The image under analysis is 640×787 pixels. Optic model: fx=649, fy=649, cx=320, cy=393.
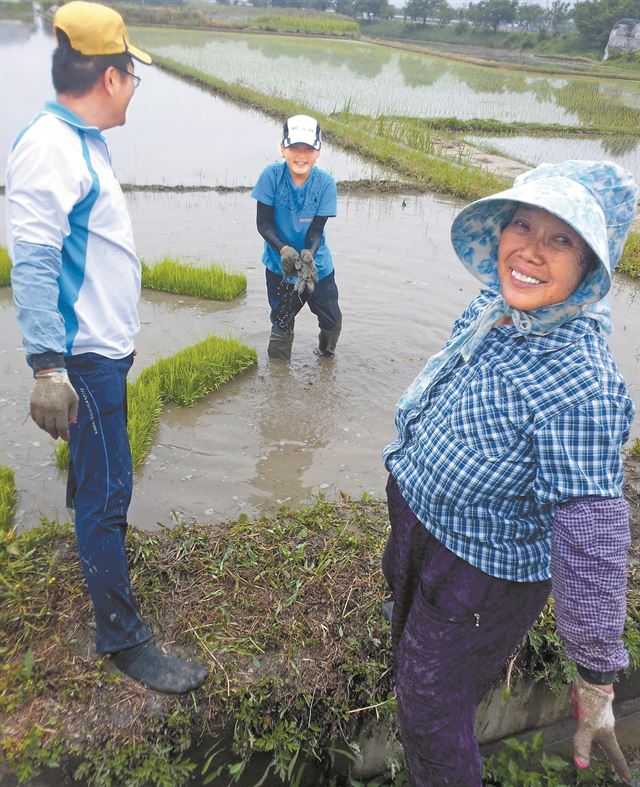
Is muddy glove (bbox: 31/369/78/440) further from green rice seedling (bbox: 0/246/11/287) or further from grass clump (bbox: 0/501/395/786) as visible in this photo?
green rice seedling (bbox: 0/246/11/287)

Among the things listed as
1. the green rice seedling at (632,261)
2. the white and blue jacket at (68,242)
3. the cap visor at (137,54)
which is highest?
the cap visor at (137,54)

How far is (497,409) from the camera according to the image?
1.47 meters

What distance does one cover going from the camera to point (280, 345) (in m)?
4.62

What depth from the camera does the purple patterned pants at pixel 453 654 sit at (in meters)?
1.61

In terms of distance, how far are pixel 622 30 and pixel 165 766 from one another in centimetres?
4468

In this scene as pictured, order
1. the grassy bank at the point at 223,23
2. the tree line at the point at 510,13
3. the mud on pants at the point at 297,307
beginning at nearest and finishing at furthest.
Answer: the mud on pants at the point at 297,307 → the grassy bank at the point at 223,23 → the tree line at the point at 510,13

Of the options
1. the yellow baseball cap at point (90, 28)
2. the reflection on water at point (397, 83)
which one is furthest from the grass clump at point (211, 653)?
the reflection on water at point (397, 83)

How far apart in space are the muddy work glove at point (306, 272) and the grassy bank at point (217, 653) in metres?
1.76

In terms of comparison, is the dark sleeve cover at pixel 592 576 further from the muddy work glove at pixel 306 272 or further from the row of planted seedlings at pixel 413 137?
the row of planted seedlings at pixel 413 137

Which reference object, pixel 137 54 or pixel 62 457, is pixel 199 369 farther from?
pixel 137 54

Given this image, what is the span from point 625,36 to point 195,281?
4098 cm

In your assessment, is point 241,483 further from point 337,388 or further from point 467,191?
point 467,191

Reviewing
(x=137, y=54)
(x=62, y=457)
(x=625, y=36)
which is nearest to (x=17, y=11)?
(x=625, y=36)

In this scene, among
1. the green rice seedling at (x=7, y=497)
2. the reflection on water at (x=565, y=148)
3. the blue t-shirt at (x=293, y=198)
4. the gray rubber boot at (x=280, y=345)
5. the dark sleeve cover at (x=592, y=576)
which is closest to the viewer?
the dark sleeve cover at (x=592, y=576)
